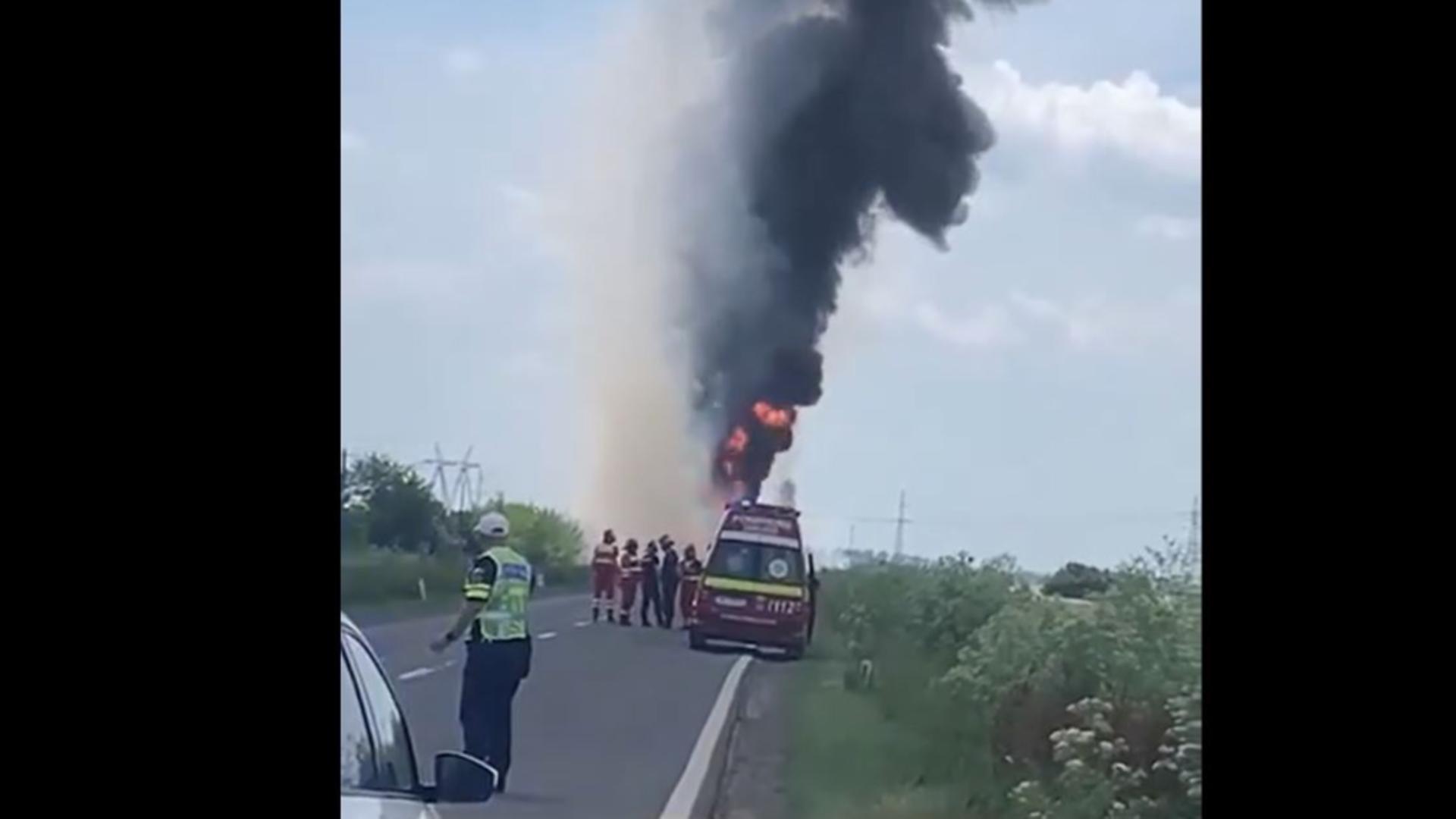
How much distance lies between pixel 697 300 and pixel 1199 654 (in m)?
0.85

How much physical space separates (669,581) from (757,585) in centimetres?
16

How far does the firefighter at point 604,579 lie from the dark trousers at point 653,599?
0.06 meters

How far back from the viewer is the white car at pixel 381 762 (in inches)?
80.7

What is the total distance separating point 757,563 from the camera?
232 centimetres

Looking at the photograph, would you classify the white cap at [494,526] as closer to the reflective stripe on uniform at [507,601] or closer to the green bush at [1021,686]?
the reflective stripe on uniform at [507,601]

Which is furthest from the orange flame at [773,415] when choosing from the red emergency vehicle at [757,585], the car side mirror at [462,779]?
the car side mirror at [462,779]
